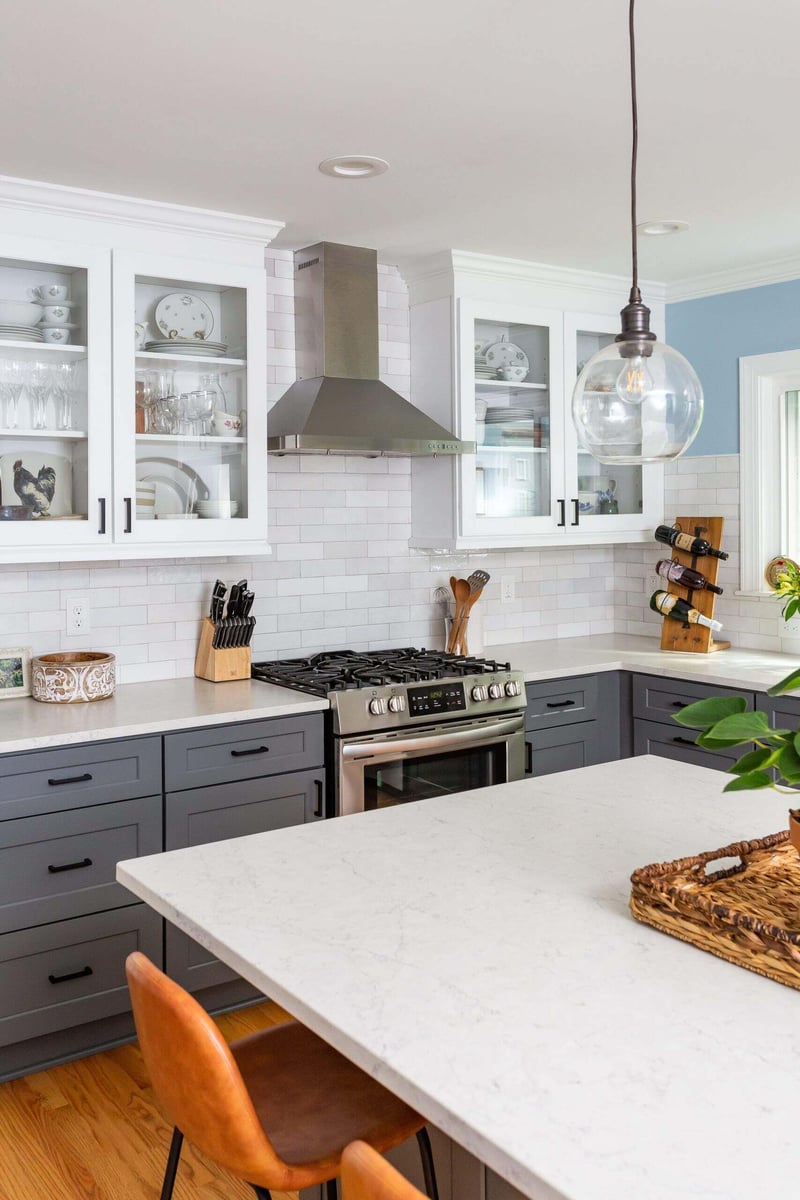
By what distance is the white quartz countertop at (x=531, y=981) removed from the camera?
3.60ft

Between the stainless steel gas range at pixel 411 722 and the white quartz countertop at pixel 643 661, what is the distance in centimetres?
25

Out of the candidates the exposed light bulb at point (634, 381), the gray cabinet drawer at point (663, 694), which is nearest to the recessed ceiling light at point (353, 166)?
the exposed light bulb at point (634, 381)

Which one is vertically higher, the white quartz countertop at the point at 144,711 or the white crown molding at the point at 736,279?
the white crown molding at the point at 736,279

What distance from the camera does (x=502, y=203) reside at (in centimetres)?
337

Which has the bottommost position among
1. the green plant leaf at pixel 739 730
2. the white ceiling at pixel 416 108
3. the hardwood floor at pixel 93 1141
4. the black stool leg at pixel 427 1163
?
the hardwood floor at pixel 93 1141

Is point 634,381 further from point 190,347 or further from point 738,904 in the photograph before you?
point 190,347

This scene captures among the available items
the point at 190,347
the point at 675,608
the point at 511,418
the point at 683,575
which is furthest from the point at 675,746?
the point at 190,347

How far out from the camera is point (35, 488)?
3.23 m

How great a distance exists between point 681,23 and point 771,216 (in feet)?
5.20

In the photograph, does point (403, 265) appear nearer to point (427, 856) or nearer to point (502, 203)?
point (502, 203)

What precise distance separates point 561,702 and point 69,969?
2.01m

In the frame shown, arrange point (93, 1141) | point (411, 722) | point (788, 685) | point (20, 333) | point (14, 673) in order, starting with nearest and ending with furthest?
point (788, 685) < point (93, 1141) < point (20, 333) < point (14, 673) < point (411, 722)

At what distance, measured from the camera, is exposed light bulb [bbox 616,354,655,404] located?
5.58 feet

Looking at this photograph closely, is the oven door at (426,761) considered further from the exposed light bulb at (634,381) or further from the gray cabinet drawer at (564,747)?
the exposed light bulb at (634,381)
